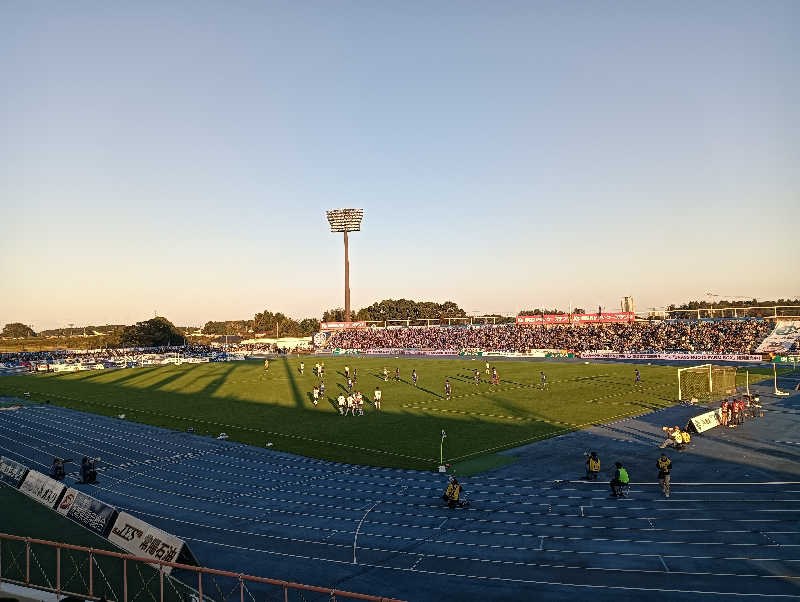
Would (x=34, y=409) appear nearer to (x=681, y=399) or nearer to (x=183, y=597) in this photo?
(x=183, y=597)

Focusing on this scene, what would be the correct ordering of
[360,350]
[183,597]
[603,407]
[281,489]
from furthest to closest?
[360,350] < [603,407] < [281,489] < [183,597]

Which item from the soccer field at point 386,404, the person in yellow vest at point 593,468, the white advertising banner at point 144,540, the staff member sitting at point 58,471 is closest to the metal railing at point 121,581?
the white advertising banner at point 144,540

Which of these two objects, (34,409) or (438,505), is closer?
(438,505)

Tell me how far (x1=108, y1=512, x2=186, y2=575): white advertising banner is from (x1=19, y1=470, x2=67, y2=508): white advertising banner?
16.1 feet

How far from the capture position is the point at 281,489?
23.4 meters

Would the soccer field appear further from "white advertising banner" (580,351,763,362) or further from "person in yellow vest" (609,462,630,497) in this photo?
"white advertising banner" (580,351,763,362)

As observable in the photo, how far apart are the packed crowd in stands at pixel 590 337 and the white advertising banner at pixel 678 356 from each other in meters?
3.65

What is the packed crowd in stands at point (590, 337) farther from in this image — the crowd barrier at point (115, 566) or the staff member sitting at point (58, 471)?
the crowd barrier at point (115, 566)

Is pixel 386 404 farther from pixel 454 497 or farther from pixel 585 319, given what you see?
pixel 585 319

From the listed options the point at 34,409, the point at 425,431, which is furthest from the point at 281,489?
the point at 34,409

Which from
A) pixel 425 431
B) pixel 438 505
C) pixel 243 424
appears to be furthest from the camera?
pixel 243 424

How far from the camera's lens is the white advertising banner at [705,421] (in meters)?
30.4

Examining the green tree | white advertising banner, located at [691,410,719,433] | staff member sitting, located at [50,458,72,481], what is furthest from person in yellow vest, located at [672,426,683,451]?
the green tree

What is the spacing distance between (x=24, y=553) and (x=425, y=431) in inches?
817
